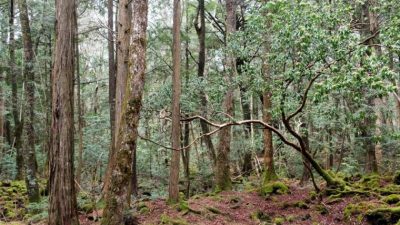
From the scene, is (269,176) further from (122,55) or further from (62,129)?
(62,129)

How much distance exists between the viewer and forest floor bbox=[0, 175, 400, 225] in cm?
917

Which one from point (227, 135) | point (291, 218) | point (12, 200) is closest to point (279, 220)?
point (291, 218)

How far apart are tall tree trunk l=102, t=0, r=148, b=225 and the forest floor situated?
3.67 m

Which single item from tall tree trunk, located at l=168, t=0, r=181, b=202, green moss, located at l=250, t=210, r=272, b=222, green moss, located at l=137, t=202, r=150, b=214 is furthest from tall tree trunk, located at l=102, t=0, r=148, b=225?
green moss, located at l=250, t=210, r=272, b=222

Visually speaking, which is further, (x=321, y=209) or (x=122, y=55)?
(x=321, y=209)

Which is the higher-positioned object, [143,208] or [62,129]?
[62,129]

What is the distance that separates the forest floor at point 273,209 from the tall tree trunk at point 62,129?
10.1 ft

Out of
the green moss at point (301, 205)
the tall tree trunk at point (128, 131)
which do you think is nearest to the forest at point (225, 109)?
the tall tree trunk at point (128, 131)

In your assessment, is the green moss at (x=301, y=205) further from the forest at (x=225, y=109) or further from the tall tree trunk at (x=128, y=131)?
the tall tree trunk at (x=128, y=131)

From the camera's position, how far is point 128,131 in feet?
18.8

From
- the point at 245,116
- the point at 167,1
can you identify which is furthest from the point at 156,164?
the point at 167,1

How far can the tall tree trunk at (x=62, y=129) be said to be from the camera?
6.41 metres

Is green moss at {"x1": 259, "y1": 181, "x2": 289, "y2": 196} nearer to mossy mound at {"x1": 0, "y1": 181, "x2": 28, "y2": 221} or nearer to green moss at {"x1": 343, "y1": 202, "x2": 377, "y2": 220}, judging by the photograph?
green moss at {"x1": 343, "y1": 202, "x2": 377, "y2": 220}

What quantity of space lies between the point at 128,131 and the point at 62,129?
1479 mm
